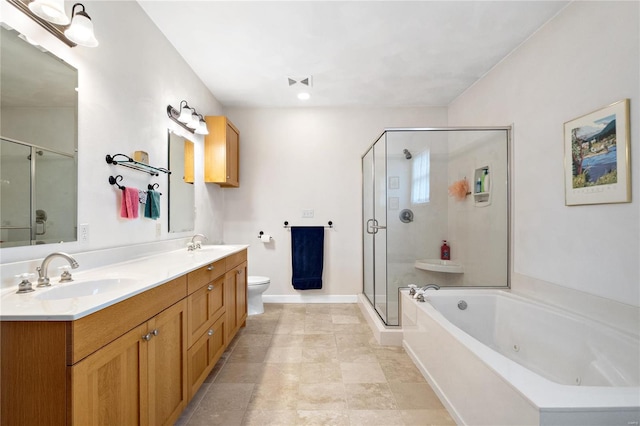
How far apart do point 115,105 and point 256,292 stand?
212 centimetres

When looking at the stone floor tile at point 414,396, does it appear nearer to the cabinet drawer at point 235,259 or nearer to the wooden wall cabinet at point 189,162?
the cabinet drawer at point 235,259

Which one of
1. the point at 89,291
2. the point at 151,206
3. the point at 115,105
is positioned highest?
the point at 115,105

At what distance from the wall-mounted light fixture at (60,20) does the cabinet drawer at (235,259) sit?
1508 mm

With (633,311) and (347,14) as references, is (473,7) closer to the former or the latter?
(347,14)

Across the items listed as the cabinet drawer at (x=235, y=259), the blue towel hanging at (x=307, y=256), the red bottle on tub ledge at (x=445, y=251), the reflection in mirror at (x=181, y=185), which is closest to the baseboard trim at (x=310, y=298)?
the blue towel hanging at (x=307, y=256)

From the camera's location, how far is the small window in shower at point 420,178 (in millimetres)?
2730

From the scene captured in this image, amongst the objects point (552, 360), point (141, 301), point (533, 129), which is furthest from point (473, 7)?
point (141, 301)

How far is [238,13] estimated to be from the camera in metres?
1.95

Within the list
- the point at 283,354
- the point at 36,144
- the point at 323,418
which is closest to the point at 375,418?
the point at 323,418

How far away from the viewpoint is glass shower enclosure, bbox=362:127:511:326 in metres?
2.62

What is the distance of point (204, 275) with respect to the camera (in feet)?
5.74

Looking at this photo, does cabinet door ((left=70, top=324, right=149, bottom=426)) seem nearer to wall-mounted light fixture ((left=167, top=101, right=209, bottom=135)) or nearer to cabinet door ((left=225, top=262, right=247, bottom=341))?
cabinet door ((left=225, top=262, right=247, bottom=341))

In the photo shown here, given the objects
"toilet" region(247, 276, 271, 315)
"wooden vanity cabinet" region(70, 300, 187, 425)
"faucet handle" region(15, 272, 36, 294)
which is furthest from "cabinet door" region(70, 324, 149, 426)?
"toilet" region(247, 276, 271, 315)

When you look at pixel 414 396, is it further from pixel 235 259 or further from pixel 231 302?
pixel 235 259
